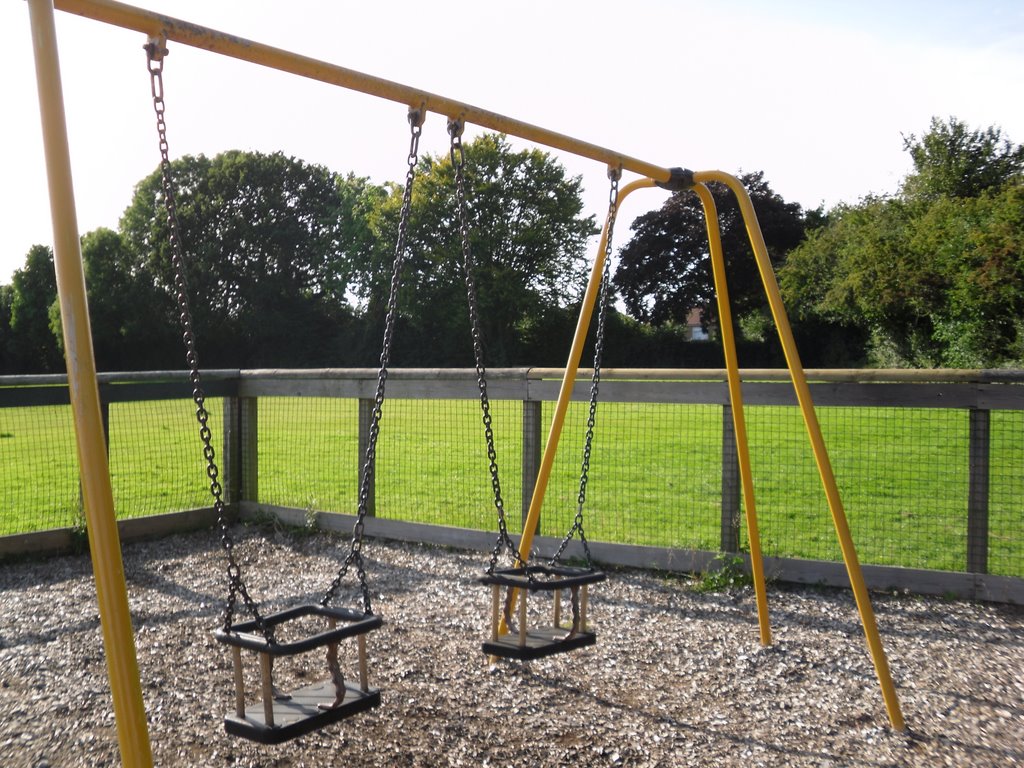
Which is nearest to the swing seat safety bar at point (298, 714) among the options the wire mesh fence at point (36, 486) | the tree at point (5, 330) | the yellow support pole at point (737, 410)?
the yellow support pole at point (737, 410)

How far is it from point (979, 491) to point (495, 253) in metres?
24.1

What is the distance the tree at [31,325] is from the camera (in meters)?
36.7

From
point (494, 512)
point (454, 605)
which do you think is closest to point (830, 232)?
point (494, 512)

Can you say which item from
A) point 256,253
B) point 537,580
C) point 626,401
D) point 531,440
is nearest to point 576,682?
point 537,580

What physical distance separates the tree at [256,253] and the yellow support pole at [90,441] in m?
32.8

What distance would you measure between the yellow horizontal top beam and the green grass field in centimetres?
226

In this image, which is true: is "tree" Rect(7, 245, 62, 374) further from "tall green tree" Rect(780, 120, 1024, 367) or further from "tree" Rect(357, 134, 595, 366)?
"tall green tree" Rect(780, 120, 1024, 367)

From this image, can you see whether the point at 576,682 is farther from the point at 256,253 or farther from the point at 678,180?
the point at 256,253

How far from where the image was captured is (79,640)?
14.3 ft

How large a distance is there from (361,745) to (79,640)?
1.91 meters

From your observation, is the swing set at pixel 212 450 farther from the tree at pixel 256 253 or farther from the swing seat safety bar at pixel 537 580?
the tree at pixel 256 253

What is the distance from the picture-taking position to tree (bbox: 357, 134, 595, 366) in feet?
89.1

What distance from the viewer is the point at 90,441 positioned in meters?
2.16

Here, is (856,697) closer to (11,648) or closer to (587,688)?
(587,688)
